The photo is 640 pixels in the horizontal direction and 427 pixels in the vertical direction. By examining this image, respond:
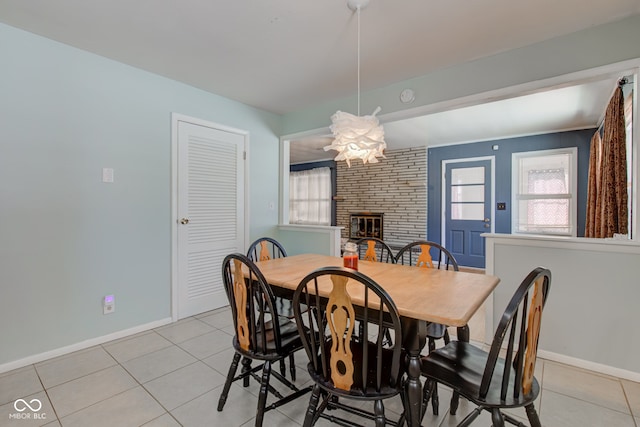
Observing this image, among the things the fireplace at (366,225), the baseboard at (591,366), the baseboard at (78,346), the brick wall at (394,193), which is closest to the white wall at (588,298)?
the baseboard at (591,366)

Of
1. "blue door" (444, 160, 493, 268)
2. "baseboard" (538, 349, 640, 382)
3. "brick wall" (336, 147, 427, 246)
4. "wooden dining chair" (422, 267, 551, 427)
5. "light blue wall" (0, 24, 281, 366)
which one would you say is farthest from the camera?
"brick wall" (336, 147, 427, 246)

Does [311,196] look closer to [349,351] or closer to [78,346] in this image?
[78,346]

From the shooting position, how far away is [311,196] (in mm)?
7805

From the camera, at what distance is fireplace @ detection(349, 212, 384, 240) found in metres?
6.62

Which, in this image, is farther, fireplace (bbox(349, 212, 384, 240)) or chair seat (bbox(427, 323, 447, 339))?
fireplace (bbox(349, 212, 384, 240))

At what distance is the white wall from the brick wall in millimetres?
3700

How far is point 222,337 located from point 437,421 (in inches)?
71.9

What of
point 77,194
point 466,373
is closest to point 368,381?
point 466,373

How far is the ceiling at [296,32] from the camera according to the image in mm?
1912

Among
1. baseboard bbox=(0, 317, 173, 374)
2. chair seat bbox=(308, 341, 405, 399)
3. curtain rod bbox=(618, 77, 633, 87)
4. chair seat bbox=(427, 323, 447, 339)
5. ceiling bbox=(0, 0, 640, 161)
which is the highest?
ceiling bbox=(0, 0, 640, 161)

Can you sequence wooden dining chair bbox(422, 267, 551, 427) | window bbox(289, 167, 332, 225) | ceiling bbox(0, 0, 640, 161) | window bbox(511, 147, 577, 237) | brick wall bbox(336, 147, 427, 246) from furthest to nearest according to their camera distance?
window bbox(289, 167, 332, 225), brick wall bbox(336, 147, 427, 246), window bbox(511, 147, 577, 237), ceiling bbox(0, 0, 640, 161), wooden dining chair bbox(422, 267, 551, 427)

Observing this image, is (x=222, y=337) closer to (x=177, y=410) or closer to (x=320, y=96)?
(x=177, y=410)
